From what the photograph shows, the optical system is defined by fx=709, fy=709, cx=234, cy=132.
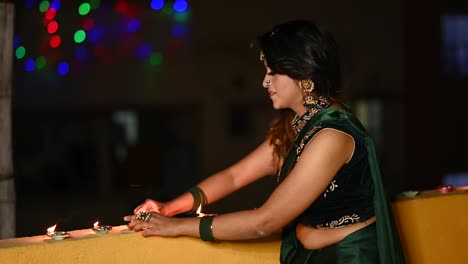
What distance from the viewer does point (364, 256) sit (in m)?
2.48

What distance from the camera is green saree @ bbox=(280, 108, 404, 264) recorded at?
2.44 metres

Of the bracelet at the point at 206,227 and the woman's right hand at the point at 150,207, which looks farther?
the woman's right hand at the point at 150,207

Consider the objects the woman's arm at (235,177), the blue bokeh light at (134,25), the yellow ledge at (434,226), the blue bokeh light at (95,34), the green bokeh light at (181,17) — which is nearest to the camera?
the woman's arm at (235,177)

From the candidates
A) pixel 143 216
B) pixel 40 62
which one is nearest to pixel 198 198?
pixel 143 216

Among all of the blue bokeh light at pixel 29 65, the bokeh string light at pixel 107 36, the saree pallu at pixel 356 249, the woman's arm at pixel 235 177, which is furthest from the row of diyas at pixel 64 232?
the blue bokeh light at pixel 29 65

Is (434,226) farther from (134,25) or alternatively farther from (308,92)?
(134,25)

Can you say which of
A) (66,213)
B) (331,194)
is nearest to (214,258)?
(331,194)

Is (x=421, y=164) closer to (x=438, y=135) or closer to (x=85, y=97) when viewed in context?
(x=438, y=135)

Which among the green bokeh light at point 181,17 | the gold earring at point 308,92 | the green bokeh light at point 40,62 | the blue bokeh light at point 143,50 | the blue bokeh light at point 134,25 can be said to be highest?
the green bokeh light at point 181,17

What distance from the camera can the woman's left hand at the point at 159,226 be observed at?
2.49m

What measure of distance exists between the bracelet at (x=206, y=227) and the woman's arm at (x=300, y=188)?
0.05 metres

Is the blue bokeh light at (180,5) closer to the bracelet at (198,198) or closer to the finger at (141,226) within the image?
the bracelet at (198,198)

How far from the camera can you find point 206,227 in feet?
8.01

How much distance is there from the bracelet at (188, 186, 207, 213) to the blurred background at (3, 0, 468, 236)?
760cm
